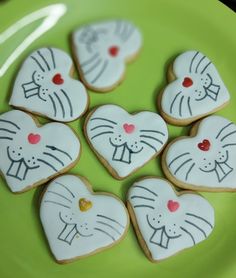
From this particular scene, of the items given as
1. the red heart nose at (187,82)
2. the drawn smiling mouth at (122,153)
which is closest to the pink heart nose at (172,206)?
the drawn smiling mouth at (122,153)

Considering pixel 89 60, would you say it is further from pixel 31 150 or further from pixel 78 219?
pixel 78 219

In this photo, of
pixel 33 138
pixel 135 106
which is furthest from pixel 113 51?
pixel 33 138

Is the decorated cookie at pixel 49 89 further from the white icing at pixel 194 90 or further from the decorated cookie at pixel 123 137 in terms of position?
the white icing at pixel 194 90

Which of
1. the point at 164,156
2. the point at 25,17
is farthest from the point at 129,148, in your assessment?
the point at 25,17

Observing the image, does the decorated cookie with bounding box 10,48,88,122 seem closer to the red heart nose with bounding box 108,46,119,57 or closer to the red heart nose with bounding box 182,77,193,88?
the red heart nose with bounding box 108,46,119,57

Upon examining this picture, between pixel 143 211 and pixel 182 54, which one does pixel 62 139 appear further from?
pixel 182 54
